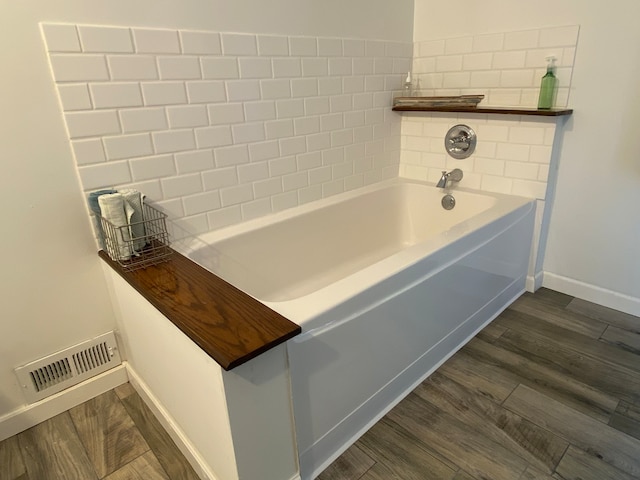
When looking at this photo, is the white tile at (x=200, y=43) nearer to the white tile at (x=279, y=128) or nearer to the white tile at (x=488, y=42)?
the white tile at (x=279, y=128)

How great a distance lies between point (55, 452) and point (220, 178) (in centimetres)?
121

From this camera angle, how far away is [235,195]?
6.23 ft

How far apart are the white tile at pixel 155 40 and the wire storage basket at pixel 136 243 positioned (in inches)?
22.8

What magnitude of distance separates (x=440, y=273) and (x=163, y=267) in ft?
3.46

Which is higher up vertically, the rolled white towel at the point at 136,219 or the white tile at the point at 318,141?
the white tile at the point at 318,141

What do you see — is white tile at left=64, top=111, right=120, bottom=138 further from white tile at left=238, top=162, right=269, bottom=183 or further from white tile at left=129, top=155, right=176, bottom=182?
white tile at left=238, top=162, right=269, bottom=183

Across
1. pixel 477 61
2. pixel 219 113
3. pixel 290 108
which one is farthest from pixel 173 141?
pixel 477 61

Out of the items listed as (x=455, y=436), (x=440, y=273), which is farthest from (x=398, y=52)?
(x=455, y=436)

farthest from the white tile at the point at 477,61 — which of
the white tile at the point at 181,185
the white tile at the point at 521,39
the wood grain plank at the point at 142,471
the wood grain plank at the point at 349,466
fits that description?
the wood grain plank at the point at 142,471

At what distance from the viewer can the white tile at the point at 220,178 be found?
70.4 inches

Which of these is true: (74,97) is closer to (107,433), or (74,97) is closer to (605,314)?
(107,433)

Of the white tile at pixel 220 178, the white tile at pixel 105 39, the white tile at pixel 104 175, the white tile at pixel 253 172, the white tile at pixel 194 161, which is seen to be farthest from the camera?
the white tile at pixel 253 172

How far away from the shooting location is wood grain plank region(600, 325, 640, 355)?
188cm

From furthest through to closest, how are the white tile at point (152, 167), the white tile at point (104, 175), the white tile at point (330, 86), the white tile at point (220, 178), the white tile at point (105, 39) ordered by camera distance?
the white tile at point (330, 86) < the white tile at point (220, 178) < the white tile at point (152, 167) < the white tile at point (104, 175) < the white tile at point (105, 39)
